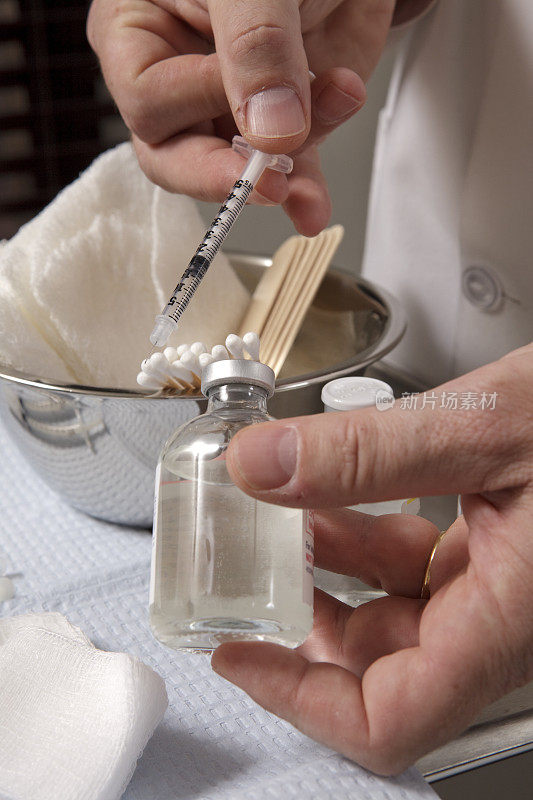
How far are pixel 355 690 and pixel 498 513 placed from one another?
114 millimetres

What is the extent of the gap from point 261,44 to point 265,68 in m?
0.01

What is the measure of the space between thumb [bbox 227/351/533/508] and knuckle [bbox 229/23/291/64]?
0.23m

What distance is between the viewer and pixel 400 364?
36.0 inches

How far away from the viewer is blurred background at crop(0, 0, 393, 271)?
1585mm

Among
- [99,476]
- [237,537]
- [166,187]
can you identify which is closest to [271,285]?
[166,187]

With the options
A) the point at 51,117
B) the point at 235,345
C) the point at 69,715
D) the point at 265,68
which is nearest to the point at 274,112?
the point at 265,68

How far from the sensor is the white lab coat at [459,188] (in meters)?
0.71

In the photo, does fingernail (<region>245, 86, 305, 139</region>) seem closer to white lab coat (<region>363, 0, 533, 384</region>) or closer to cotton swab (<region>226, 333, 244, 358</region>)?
cotton swab (<region>226, 333, 244, 358</region>)

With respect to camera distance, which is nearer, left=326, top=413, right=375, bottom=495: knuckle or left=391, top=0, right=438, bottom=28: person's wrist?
left=326, top=413, right=375, bottom=495: knuckle

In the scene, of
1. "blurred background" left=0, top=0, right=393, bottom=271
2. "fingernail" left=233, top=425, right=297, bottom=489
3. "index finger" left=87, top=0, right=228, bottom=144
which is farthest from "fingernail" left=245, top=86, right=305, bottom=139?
"blurred background" left=0, top=0, right=393, bottom=271

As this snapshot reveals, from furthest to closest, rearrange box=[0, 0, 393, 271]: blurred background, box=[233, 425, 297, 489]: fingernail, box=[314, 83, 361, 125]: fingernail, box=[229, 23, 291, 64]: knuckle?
box=[0, 0, 393, 271]: blurred background, box=[314, 83, 361, 125]: fingernail, box=[229, 23, 291, 64]: knuckle, box=[233, 425, 297, 489]: fingernail

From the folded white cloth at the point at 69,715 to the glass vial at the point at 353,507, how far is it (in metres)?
0.15

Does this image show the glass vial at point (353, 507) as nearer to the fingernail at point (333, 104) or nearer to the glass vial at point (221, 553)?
the glass vial at point (221, 553)

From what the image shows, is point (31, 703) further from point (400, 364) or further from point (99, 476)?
point (400, 364)
